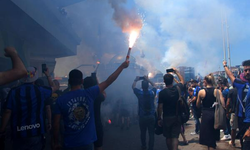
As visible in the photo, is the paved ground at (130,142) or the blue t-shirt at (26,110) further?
the paved ground at (130,142)

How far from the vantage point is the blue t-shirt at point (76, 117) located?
2441mm

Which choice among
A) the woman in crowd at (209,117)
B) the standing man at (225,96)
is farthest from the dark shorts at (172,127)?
the standing man at (225,96)

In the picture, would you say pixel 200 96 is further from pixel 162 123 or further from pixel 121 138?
pixel 121 138

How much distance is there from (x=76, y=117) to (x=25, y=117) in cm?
91

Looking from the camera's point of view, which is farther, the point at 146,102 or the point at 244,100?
the point at 146,102

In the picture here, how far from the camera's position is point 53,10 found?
13.8 m

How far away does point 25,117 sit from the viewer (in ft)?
9.14

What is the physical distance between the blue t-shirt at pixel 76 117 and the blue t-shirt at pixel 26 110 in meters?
0.62

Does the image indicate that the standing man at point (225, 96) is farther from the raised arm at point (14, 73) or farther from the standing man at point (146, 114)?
the raised arm at point (14, 73)

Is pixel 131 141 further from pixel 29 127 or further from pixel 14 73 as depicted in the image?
pixel 14 73

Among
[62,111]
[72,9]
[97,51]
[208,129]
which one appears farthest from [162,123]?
[97,51]

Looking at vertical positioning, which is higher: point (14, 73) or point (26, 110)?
point (14, 73)

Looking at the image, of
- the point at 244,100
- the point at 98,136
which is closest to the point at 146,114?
the point at 98,136

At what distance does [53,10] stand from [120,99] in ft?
29.2
